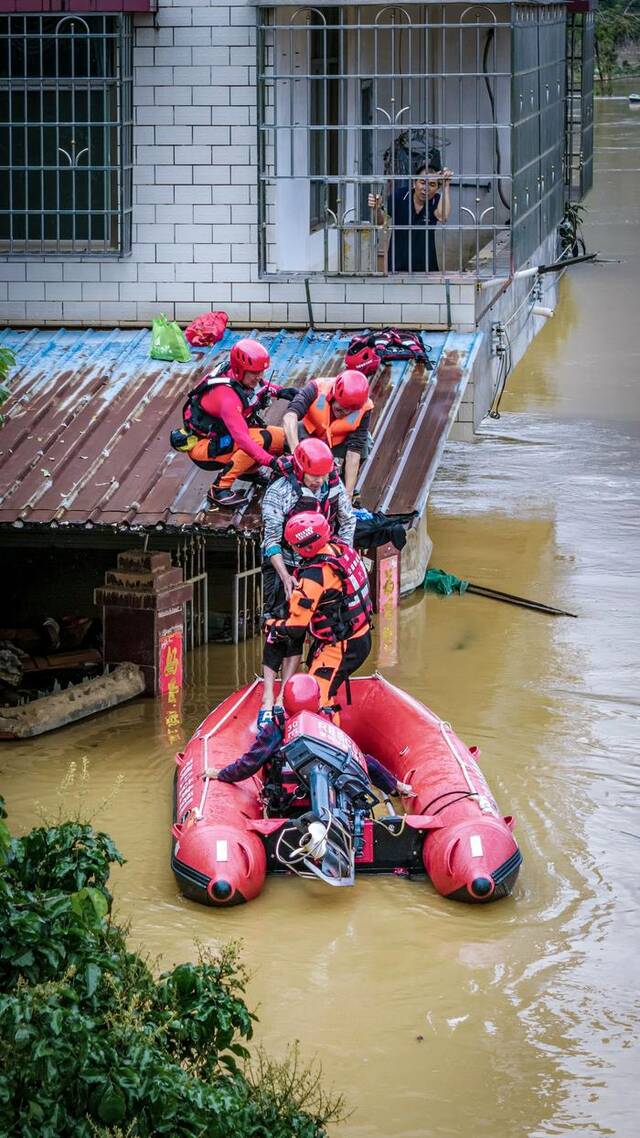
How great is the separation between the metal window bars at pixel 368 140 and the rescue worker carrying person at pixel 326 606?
4732 millimetres

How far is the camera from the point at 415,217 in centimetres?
1579

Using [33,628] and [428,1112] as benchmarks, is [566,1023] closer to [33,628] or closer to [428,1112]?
[428,1112]

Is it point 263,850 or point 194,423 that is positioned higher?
point 194,423

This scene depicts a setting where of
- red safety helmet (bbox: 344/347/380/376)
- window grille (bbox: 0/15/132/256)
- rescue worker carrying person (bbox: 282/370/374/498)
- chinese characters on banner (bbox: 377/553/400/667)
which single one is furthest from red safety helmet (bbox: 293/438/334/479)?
window grille (bbox: 0/15/132/256)

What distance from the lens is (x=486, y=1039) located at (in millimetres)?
7703

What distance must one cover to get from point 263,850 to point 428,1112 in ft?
7.52

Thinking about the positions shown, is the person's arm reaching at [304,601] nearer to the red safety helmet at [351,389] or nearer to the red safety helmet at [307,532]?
the red safety helmet at [307,532]

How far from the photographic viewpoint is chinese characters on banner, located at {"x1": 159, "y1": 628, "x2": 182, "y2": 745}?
482 inches

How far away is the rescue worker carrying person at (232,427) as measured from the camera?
11.7 metres

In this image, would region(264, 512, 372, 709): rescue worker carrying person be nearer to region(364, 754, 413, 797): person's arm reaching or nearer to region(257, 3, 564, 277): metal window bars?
region(364, 754, 413, 797): person's arm reaching

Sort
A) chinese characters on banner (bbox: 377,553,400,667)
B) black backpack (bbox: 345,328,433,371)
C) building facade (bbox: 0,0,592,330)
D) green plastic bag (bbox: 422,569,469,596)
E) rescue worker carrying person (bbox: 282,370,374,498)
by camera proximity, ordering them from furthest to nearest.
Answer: green plastic bag (bbox: 422,569,469,596) → building facade (bbox: 0,0,592,330) → black backpack (bbox: 345,328,433,371) → chinese characters on banner (bbox: 377,553,400,667) → rescue worker carrying person (bbox: 282,370,374,498)

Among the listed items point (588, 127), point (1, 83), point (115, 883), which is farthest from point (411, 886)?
point (588, 127)

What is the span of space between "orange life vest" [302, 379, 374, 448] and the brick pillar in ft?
4.78

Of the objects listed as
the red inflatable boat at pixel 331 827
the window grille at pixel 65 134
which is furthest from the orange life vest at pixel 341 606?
the window grille at pixel 65 134
